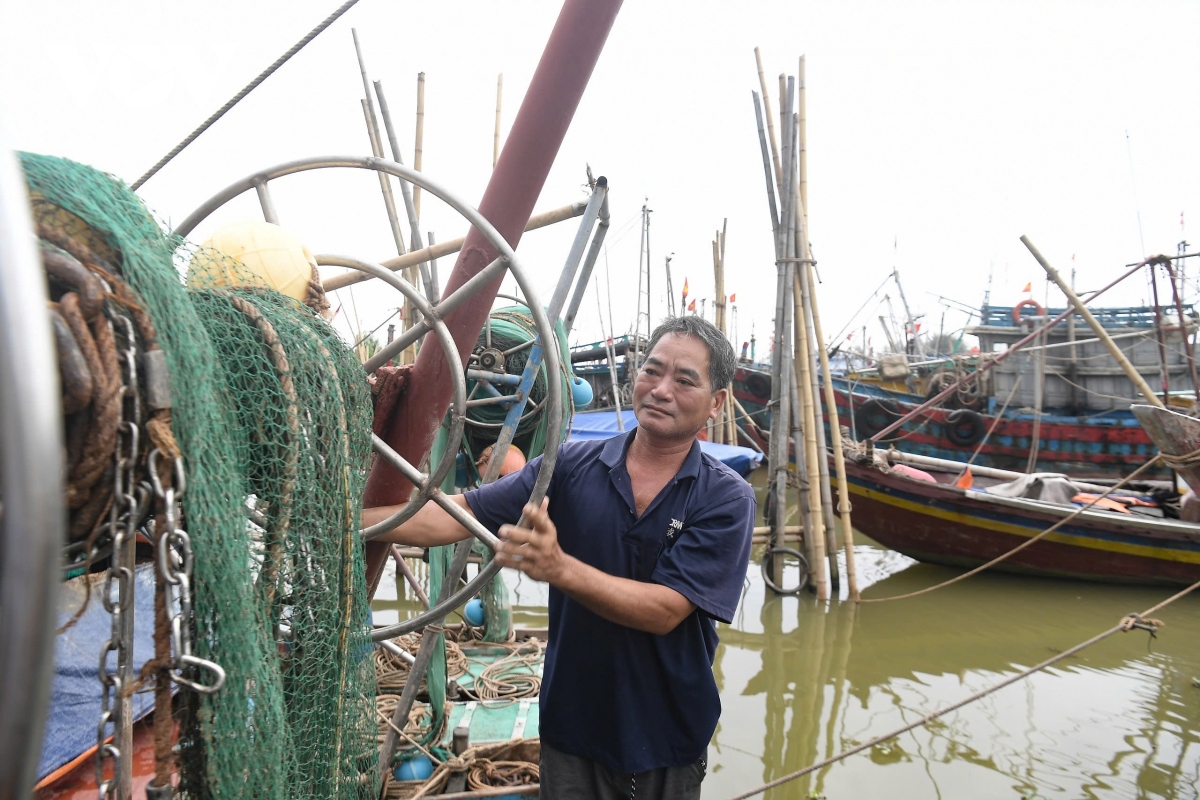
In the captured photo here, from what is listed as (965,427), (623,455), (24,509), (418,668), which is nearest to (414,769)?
(418,668)

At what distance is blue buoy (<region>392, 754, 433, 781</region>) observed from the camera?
301 cm

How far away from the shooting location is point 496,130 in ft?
21.8

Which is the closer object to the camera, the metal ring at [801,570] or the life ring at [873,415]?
the metal ring at [801,570]

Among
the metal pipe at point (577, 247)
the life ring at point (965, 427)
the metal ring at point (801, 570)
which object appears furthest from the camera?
the life ring at point (965, 427)

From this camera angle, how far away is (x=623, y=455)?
2.00m

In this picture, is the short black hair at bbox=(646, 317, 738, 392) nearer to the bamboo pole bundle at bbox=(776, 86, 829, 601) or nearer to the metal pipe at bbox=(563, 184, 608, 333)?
the metal pipe at bbox=(563, 184, 608, 333)

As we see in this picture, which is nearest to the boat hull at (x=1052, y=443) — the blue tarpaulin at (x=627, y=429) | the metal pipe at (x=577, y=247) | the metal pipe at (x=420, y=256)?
the blue tarpaulin at (x=627, y=429)

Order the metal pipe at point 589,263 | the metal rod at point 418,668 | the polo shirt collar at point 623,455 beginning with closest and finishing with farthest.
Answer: the polo shirt collar at point 623,455 → the metal rod at point 418,668 → the metal pipe at point 589,263

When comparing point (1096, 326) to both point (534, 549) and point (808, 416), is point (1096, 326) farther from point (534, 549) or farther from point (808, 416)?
point (534, 549)

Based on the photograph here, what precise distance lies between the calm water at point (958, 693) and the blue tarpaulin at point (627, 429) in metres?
1.39

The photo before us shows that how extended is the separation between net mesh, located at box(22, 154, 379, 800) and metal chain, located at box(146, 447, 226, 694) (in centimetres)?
4

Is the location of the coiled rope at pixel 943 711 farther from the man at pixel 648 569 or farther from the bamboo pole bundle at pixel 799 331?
the bamboo pole bundle at pixel 799 331

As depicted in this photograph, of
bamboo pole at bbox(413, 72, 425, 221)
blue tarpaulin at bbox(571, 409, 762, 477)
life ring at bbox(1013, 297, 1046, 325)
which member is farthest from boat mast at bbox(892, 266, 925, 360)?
bamboo pole at bbox(413, 72, 425, 221)

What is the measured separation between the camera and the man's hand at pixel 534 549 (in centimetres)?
149
